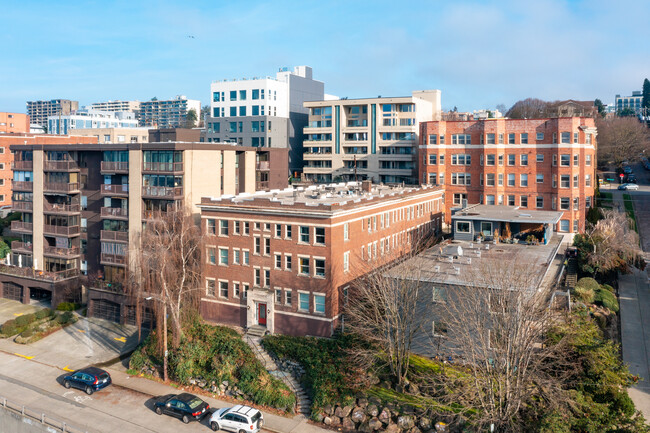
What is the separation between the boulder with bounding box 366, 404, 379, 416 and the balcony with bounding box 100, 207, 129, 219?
33.6 m

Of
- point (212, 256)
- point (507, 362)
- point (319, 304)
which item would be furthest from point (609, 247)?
point (212, 256)

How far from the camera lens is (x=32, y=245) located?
64562 mm

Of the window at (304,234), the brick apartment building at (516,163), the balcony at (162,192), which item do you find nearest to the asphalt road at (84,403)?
the window at (304,234)

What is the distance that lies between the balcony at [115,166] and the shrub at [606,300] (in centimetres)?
4811

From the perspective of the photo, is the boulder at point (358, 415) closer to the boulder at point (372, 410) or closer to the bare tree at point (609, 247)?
the boulder at point (372, 410)

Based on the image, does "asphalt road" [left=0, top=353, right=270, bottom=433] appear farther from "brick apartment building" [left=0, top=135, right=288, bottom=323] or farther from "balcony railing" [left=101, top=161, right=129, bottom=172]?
"balcony railing" [left=101, top=161, right=129, bottom=172]

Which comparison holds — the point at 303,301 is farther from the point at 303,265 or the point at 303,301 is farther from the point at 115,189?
the point at 115,189

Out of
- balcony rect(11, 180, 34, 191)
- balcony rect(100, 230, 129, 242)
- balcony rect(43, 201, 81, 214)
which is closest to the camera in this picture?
balcony rect(100, 230, 129, 242)

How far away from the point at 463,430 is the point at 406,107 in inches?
2693

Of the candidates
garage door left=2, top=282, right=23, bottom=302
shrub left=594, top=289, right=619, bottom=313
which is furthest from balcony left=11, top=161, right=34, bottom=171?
shrub left=594, top=289, right=619, bottom=313

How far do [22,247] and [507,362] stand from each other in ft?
189

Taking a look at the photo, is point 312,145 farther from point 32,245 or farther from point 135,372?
point 135,372

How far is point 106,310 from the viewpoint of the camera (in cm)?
5653

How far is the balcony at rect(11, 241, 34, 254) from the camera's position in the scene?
64750 mm
